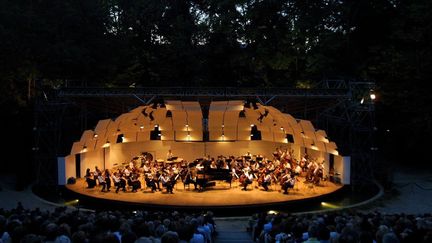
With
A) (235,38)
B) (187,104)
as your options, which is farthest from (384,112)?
(187,104)

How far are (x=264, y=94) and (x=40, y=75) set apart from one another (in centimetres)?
1280

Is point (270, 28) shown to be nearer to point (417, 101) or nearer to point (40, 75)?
point (417, 101)

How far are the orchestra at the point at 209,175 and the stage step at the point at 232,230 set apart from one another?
302 centimetres

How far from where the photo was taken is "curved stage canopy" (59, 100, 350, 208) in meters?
20.8

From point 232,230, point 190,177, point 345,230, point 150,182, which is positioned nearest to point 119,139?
point 150,182

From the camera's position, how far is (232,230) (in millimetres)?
14617

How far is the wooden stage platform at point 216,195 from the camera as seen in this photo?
17.3 meters

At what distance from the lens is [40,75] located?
961 inches

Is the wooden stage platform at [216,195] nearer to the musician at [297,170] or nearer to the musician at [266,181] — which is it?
the musician at [266,181]

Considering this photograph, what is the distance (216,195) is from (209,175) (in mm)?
1338

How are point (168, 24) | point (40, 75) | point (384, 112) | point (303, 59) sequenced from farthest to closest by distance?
1. point (168, 24)
2. point (303, 59)
3. point (384, 112)
4. point (40, 75)

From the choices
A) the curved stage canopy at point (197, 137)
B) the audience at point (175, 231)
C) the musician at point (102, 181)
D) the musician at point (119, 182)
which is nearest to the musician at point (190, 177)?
the musician at point (119, 182)

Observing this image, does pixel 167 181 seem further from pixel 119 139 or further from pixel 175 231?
pixel 175 231

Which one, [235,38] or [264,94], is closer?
[264,94]
